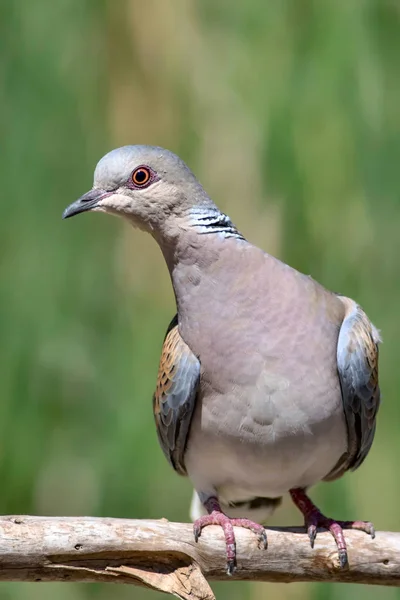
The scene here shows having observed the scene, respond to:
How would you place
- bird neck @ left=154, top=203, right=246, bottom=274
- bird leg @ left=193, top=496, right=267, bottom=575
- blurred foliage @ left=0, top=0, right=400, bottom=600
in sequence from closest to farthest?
1. bird leg @ left=193, top=496, right=267, bottom=575
2. bird neck @ left=154, top=203, right=246, bottom=274
3. blurred foliage @ left=0, top=0, right=400, bottom=600

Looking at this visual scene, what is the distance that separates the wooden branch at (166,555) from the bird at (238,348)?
31 mm

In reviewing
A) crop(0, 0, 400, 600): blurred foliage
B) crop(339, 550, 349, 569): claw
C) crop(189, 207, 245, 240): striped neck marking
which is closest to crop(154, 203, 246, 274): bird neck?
crop(189, 207, 245, 240): striped neck marking

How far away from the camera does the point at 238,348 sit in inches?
82.1

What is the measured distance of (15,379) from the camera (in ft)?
10.0

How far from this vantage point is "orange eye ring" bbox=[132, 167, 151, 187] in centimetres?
207

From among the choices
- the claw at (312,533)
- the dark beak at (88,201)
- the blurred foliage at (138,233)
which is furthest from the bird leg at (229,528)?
the blurred foliage at (138,233)

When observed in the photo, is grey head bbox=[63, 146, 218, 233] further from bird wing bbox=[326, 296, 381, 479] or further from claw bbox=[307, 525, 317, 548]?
claw bbox=[307, 525, 317, 548]

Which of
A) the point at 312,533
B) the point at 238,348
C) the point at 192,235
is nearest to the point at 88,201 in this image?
the point at 192,235

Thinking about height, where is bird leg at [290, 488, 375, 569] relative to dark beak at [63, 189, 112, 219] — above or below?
below

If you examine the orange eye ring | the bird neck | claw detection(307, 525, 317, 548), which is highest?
the orange eye ring

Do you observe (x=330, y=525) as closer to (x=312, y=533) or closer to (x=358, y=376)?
(x=312, y=533)

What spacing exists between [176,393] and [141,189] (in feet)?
1.52

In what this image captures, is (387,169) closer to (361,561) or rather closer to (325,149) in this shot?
(325,149)

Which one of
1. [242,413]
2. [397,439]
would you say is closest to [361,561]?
[242,413]
